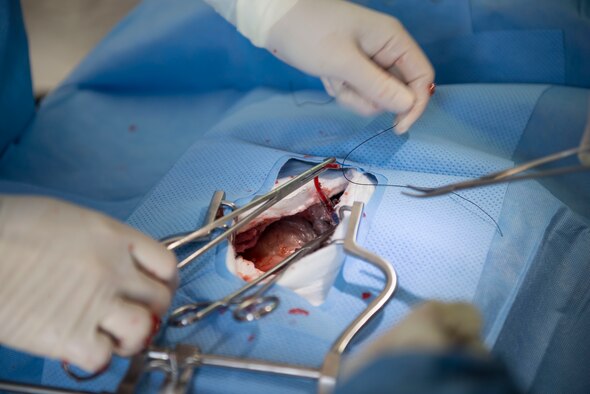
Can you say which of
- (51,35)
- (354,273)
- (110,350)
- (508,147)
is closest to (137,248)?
(110,350)

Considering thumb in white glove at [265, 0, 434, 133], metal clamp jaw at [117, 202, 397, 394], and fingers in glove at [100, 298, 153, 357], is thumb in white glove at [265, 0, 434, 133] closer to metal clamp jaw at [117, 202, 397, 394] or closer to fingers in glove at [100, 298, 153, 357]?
metal clamp jaw at [117, 202, 397, 394]

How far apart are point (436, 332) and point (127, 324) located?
0.60 m

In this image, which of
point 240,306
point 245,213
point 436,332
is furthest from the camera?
point 245,213

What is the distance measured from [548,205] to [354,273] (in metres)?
0.59

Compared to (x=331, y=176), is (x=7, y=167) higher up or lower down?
lower down

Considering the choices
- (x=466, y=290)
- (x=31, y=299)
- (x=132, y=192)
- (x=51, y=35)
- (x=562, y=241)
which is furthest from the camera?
(x=51, y=35)

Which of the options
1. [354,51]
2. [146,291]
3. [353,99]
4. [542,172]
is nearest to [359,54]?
[354,51]

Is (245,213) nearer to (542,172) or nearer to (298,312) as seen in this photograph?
(298,312)

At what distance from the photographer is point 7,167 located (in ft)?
7.29

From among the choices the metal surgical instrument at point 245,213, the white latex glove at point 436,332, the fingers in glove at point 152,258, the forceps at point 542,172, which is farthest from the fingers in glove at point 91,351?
the forceps at point 542,172

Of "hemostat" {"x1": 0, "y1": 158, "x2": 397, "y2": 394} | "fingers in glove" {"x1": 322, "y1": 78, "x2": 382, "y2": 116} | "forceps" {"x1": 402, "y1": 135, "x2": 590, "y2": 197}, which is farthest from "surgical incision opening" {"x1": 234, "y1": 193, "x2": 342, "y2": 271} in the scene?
"forceps" {"x1": 402, "y1": 135, "x2": 590, "y2": 197}

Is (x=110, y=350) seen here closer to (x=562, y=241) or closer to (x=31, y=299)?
(x=31, y=299)

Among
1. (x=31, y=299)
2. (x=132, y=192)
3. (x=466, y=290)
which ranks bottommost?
(x=132, y=192)

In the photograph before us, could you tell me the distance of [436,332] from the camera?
79 centimetres
